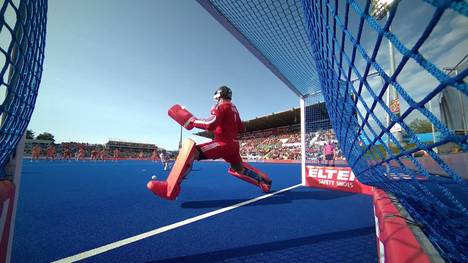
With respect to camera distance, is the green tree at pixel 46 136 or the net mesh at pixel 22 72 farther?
the green tree at pixel 46 136

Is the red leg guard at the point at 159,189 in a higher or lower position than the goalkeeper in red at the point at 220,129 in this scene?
lower

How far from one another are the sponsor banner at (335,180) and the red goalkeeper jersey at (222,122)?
3015mm

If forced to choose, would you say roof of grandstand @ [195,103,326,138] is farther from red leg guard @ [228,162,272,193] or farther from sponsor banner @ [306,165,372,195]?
red leg guard @ [228,162,272,193]

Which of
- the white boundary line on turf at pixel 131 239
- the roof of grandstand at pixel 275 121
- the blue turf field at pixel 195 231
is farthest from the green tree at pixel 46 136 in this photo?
the white boundary line on turf at pixel 131 239

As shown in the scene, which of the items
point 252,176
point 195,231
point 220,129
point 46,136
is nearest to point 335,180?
point 252,176

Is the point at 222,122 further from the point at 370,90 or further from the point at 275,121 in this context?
the point at 275,121

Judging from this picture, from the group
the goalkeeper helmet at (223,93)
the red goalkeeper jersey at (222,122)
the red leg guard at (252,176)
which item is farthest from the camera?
the red leg guard at (252,176)

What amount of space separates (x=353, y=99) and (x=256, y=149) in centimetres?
2798

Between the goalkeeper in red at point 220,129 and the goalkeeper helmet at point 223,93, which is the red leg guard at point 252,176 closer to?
the goalkeeper in red at point 220,129

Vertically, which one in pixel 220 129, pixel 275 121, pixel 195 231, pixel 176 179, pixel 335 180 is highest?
pixel 275 121

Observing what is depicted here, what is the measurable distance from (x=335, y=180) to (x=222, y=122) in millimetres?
3293

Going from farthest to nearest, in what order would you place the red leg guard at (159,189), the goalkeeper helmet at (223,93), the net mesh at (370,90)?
the goalkeeper helmet at (223,93)
the red leg guard at (159,189)
the net mesh at (370,90)

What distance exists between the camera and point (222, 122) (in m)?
2.28

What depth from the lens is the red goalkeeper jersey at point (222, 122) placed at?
2.23m
